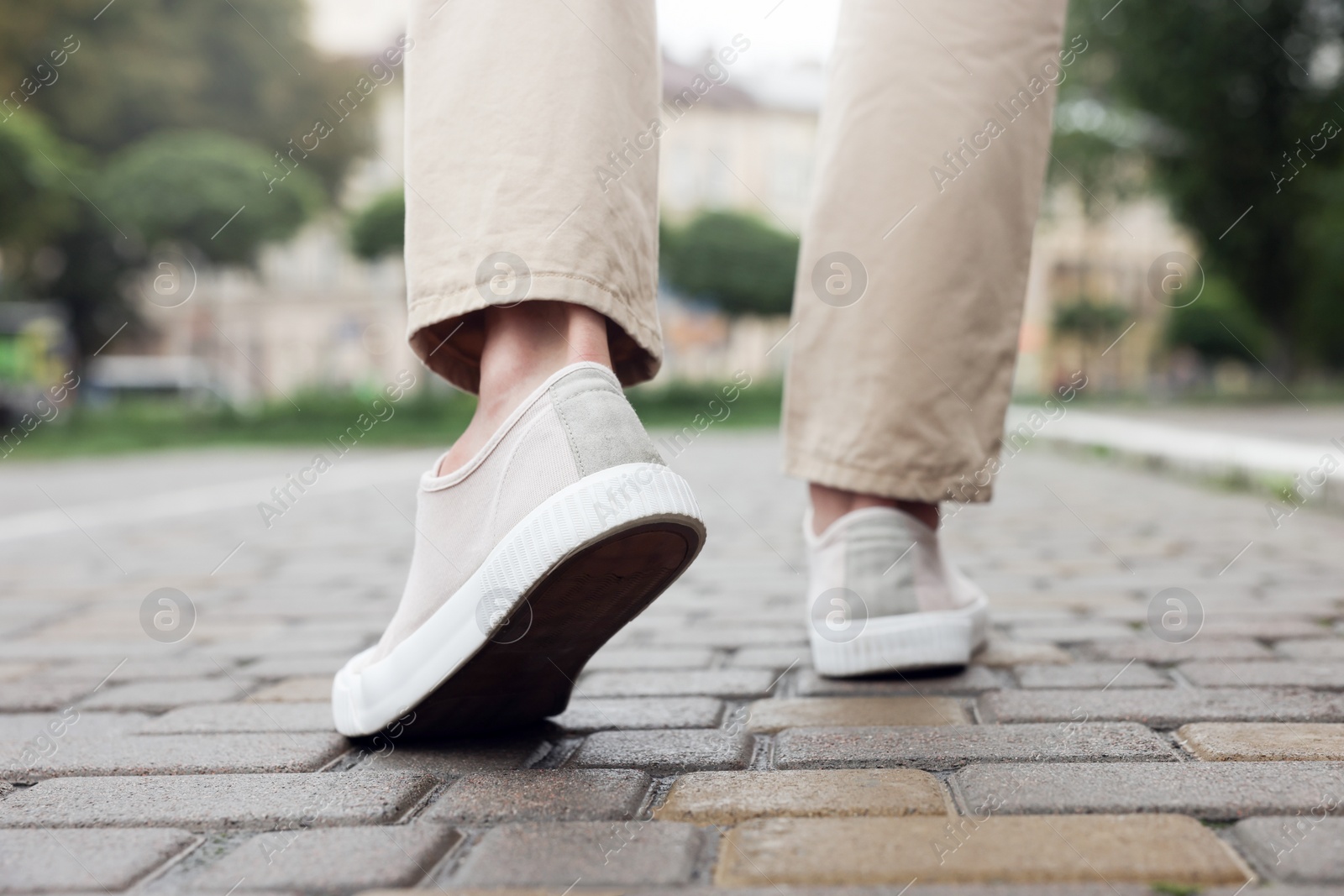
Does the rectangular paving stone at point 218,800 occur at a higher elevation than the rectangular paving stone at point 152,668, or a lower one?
higher

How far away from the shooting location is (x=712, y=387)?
2186cm

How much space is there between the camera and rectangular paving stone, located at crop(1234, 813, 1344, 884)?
3.04 feet

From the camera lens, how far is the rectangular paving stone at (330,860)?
0.98 metres

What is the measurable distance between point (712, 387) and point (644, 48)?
20502mm

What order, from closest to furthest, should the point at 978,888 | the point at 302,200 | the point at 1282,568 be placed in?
the point at 978,888
the point at 1282,568
the point at 302,200

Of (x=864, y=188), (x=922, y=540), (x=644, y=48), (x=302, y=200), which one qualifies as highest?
(x=302, y=200)

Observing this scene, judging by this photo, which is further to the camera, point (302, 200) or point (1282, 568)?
point (302, 200)

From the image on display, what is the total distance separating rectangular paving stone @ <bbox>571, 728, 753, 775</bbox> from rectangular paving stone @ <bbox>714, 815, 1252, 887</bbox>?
0.76 feet

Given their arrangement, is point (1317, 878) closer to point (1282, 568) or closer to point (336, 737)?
point (336, 737)

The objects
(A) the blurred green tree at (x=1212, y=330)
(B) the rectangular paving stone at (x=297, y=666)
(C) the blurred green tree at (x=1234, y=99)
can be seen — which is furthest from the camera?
(A) the blurred green tree at (x=1212, y=330)

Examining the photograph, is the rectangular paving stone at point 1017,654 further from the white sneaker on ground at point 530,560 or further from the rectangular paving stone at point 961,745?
the white sneaker on ground at point 530,560

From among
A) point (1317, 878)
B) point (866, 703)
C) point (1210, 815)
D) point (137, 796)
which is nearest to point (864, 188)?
point (866, 703)

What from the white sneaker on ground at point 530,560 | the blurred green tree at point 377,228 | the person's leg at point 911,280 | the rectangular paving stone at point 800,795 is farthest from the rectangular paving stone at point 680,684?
the blurred green tree at point 377,228

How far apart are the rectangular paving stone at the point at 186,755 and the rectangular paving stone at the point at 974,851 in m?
0.59
